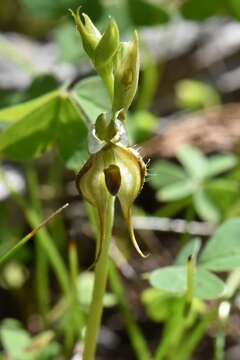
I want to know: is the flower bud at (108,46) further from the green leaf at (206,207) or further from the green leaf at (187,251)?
the green leaf at (206,207)

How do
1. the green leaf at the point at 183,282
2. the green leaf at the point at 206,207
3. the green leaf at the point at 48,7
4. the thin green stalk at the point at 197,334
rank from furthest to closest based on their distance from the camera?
the green leaf at the point at 48,7 < the green leaf at the point at 206,207 < the thin green stalk at the point at 197,334 < the green leaf at the point at 183,282

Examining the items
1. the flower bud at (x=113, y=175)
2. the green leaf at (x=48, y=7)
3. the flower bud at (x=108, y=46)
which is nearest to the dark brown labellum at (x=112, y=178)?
the flower bud at (x=113, y=175)

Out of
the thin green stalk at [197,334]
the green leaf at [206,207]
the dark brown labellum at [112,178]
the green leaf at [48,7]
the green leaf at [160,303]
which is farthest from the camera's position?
the green leaf at [48,7]

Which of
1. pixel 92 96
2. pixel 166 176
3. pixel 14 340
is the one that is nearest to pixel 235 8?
pixel 166 176

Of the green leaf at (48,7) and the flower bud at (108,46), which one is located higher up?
the flower bud at (108,46)

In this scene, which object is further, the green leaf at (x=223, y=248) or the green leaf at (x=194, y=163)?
the green leaf at (x=194, y=163)

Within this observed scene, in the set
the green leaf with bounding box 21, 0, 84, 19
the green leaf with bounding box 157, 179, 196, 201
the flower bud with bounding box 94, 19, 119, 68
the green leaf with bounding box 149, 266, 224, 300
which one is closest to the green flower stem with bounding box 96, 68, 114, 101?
the flower bud with bounding box 94, 19, 119, 68

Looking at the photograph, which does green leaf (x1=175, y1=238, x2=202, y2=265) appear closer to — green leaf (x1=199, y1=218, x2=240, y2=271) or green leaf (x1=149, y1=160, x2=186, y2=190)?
green leaf (x1=199, y1=218, x2=240, y2=271)
